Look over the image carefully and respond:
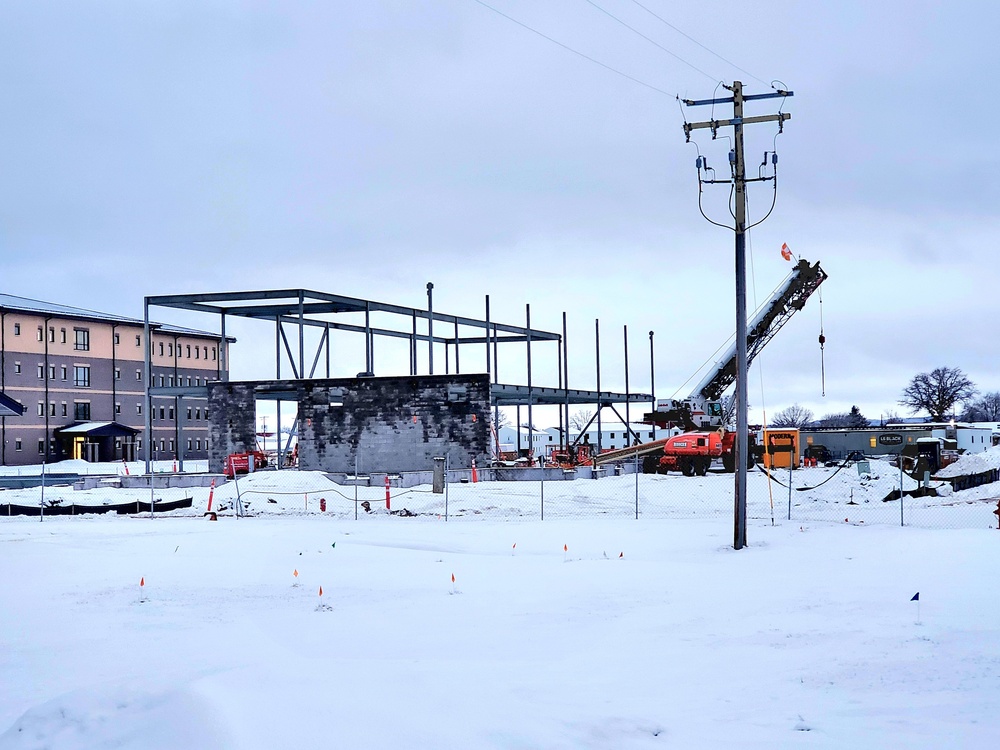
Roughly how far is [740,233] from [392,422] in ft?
76.7

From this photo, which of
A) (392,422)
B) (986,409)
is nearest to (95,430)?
(392,422)

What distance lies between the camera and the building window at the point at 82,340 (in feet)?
245

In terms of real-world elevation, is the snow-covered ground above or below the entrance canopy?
below

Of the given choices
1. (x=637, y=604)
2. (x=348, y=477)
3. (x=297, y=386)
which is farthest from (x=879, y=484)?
(x=637, y=604)

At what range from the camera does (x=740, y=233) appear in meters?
19.5

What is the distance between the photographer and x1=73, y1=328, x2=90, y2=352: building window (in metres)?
74.6

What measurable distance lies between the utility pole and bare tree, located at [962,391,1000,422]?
143 meters

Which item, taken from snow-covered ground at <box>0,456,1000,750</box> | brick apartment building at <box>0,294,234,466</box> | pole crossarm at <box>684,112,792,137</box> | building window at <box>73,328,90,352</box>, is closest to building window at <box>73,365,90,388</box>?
brick apartment building at <box>0,294,234,466</box>

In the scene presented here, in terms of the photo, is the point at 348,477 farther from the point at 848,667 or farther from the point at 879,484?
the point at 848,667

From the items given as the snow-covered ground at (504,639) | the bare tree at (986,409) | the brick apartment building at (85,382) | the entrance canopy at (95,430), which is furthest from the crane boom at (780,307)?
the bare tree at (986,409)

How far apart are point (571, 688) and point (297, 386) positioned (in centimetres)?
3430

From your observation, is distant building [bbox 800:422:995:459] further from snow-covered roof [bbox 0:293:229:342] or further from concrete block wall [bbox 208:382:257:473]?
snow-covered roof [bbox 0:293:229:342]

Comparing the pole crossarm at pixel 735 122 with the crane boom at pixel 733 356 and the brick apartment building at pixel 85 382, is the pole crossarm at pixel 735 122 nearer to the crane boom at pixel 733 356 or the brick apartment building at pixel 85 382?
the crane boom at pixel 733 356

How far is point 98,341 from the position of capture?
76.3 metres
